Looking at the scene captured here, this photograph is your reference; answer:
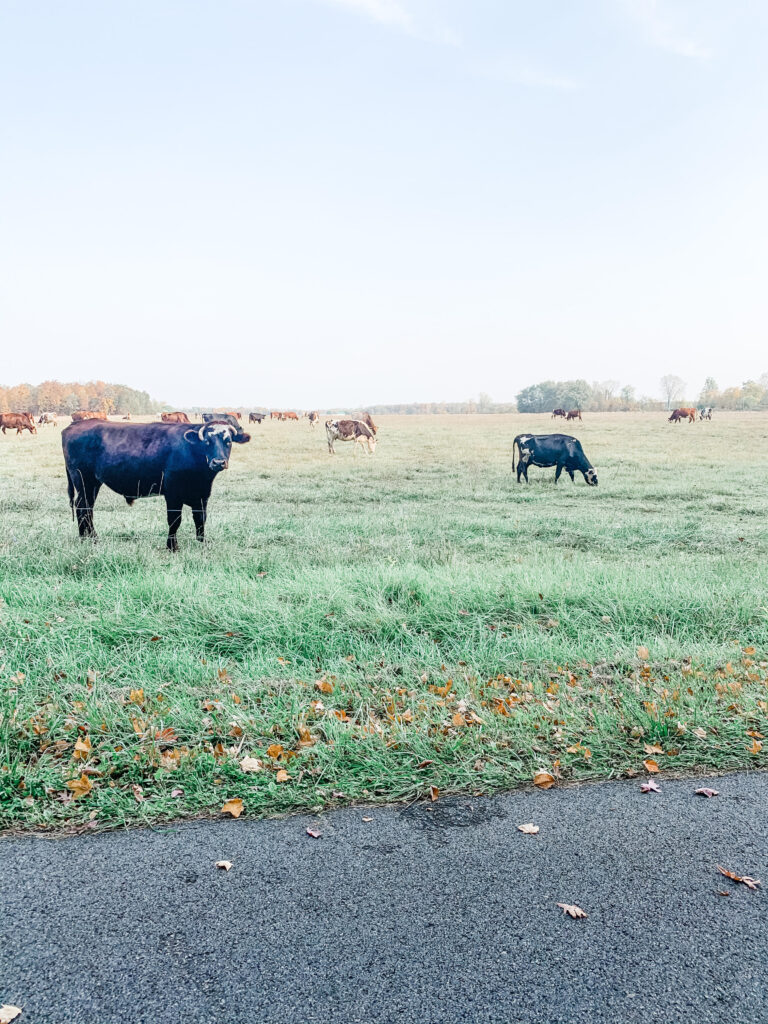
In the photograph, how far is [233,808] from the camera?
3.50 meters

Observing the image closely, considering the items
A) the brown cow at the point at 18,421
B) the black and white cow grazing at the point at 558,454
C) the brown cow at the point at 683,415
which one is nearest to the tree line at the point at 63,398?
the brown cow at the point at 18,421

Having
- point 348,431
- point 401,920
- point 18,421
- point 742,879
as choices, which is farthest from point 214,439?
point 18,421

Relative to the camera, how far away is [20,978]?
2400 mm

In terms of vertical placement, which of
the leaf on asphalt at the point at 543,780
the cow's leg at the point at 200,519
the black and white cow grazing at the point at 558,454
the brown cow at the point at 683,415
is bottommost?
the leaf on asphalt at the point at 543,780

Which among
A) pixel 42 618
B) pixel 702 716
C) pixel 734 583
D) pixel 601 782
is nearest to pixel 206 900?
pixel 601 782

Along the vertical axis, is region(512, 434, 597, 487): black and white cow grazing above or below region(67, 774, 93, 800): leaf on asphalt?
above

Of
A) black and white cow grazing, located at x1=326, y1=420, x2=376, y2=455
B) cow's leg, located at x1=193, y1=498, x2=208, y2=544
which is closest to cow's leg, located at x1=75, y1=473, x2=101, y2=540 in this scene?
cow's leg, located at x1=193, y1=498, x2=208, y2=544

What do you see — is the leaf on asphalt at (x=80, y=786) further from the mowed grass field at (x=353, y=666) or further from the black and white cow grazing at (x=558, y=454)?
the black and white cow grazing at (x=558, y=454)

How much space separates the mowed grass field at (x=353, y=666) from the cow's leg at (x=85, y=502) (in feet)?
1.56

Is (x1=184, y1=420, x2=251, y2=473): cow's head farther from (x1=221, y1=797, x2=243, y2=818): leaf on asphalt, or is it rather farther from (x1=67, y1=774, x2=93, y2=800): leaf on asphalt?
(x1=221, y1=797, x2=243, y2=818): leaf on asphalt

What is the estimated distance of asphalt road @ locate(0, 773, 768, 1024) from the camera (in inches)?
91.1

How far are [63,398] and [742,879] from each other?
64.2 m

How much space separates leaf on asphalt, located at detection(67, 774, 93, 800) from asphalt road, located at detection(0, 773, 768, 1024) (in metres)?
0.39

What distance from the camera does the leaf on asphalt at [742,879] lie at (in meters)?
2.91
